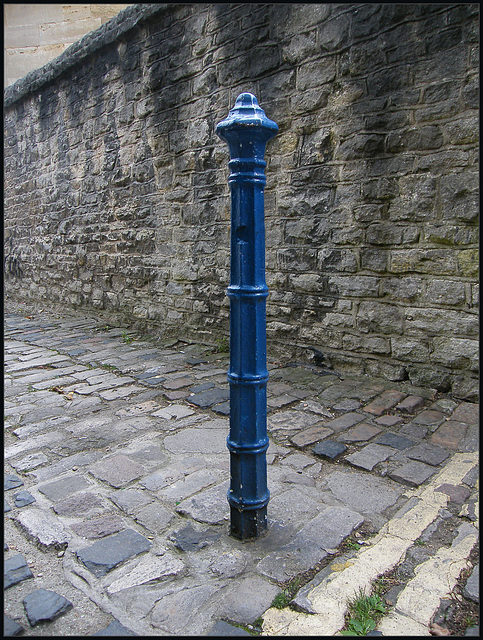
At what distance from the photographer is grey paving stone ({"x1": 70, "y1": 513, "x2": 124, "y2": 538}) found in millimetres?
2000

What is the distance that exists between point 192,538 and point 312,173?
10.8ft

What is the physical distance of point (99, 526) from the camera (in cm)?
205

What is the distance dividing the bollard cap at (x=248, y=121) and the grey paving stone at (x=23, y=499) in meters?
1.88

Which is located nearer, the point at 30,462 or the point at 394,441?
the point at 30,462

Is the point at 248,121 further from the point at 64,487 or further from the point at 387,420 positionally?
the point at 387,420

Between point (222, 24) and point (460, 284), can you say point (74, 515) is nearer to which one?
point (460, 284)

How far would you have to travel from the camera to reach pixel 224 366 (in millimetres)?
4660

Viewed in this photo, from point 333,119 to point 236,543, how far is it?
11.4ft

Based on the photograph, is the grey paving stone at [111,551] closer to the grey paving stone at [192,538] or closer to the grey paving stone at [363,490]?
the grey paving stone at [192,538]

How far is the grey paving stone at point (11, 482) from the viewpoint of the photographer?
2402 mm

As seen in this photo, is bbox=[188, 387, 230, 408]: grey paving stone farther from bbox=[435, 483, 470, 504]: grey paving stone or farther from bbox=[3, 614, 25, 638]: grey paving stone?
bbox=[3, 614, 25, 638]: grey paving stone

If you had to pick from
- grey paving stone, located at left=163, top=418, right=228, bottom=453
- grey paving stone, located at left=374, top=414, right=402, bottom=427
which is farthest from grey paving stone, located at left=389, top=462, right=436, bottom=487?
grey paving stone, located at left=163, top=418, right=228, bottom=453

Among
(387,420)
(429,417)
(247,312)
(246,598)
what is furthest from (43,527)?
(429,417)

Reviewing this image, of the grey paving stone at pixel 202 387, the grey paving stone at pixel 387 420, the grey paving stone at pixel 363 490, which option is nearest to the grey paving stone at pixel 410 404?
the grey paving stone at pixel 387 420
